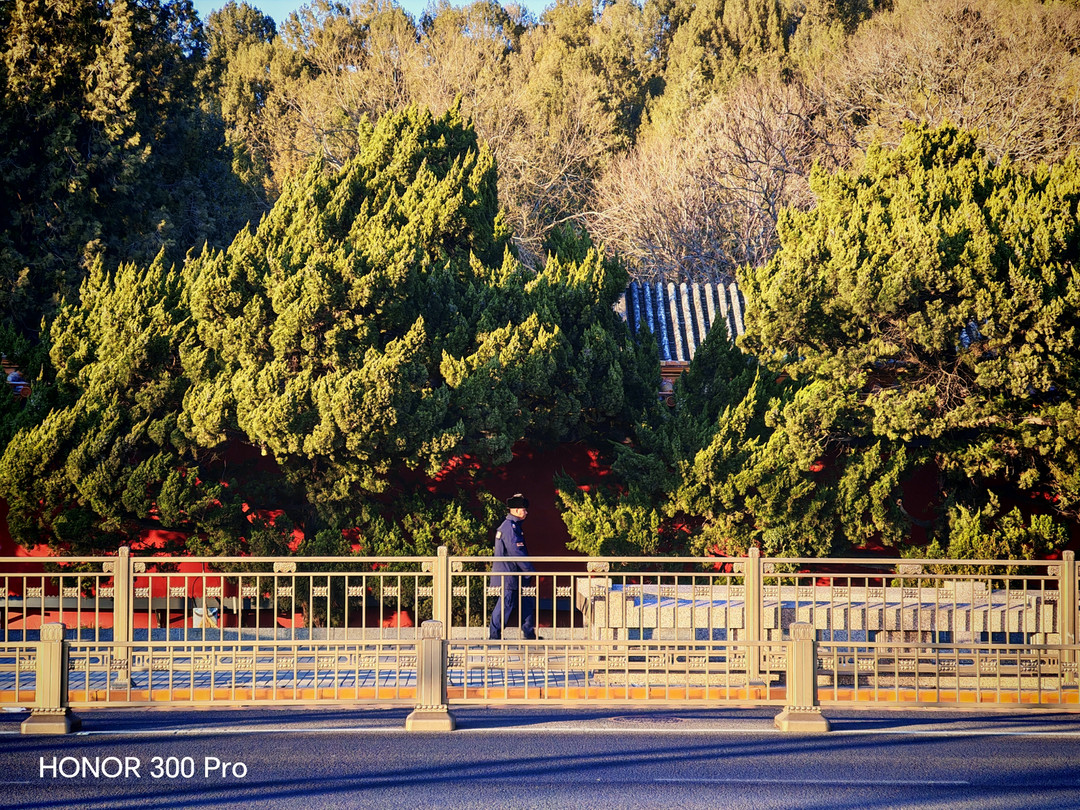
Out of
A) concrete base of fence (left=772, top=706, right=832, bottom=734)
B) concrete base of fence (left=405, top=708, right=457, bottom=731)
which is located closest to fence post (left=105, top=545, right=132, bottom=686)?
concrete base of fence (left=405, top=708, right=457, bottom=731)

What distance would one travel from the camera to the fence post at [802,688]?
792 cm

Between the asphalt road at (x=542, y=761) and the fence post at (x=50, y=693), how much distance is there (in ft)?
0.54

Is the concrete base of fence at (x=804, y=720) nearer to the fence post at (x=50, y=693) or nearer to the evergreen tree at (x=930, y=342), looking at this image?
the evergreen tree at (x=930, y=342)

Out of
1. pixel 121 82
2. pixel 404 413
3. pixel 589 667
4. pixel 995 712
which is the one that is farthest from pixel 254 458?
pixel 121 82

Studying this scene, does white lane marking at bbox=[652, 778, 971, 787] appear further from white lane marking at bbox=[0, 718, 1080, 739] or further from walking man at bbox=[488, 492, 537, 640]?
walking man at bbox=[488, 492, 537, 640]

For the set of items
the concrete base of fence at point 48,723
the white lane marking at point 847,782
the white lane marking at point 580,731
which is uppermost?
the concrete base of fence at point 48,723

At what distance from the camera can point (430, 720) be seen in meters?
8.09

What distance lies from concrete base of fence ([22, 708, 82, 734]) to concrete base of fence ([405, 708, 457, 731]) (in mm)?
2507


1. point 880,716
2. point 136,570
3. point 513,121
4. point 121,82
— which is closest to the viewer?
point 880,716

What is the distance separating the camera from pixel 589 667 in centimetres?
920

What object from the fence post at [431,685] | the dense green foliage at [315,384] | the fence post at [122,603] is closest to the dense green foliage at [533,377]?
the dense green foliage at [315,384]

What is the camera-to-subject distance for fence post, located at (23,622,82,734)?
25.6ft

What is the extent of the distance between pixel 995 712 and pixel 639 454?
223 inches

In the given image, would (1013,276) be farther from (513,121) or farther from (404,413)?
(513,121)
